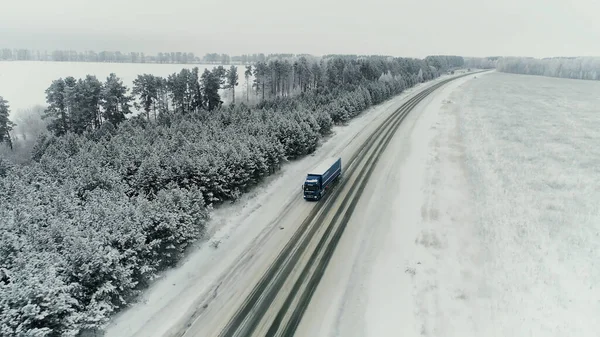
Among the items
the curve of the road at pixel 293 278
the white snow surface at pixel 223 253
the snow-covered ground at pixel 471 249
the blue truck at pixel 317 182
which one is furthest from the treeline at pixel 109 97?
the snow-covered ground at pixel 471 249

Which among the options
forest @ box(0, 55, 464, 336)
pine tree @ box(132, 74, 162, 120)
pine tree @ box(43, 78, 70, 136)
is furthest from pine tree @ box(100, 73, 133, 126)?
pine tree @ box(43, 78, 70, 136)

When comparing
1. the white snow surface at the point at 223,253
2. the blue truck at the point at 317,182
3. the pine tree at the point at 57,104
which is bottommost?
the white snow surface at the point at 223,253

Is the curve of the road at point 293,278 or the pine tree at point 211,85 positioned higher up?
the pine tree at point 211,85

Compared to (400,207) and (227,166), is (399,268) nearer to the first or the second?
(400,207)

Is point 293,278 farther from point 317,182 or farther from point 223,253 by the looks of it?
point 317,182

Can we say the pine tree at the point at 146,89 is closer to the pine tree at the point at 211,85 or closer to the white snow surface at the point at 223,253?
the pine tree at the point at 211,85

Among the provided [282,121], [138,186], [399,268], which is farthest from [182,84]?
[399,268]
